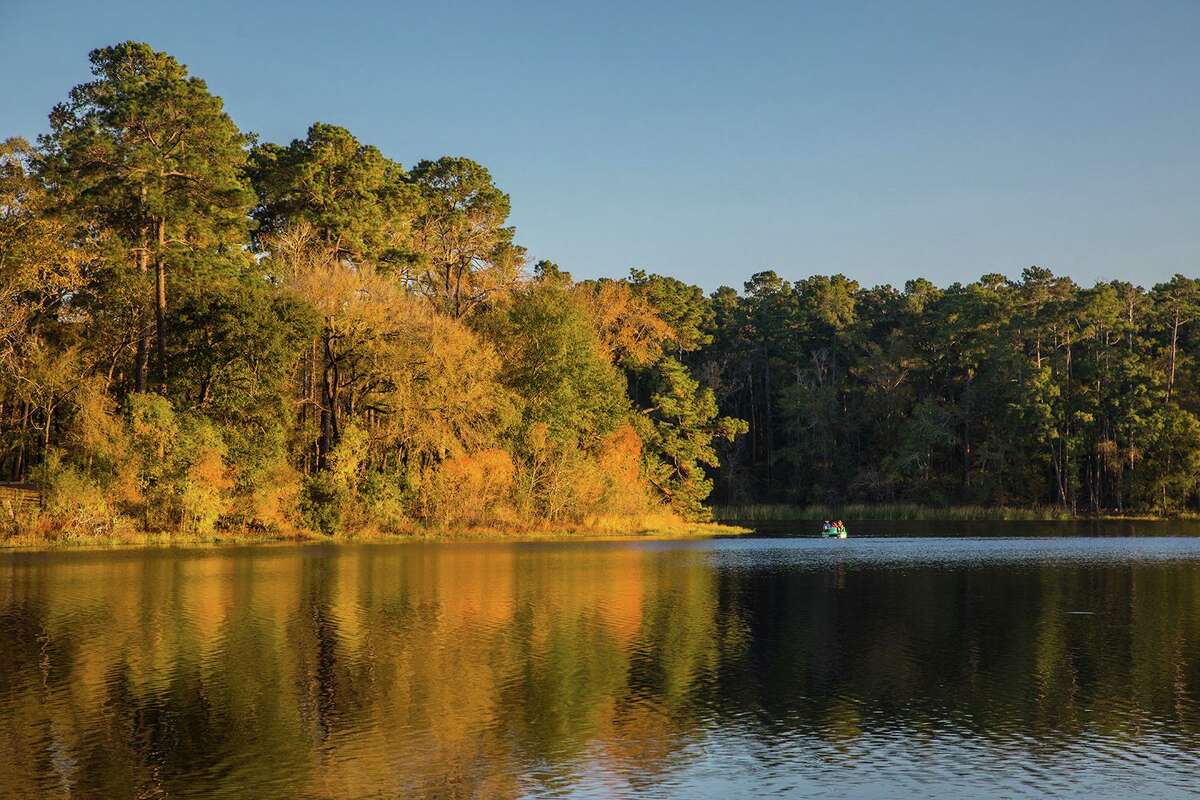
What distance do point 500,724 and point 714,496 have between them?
103m

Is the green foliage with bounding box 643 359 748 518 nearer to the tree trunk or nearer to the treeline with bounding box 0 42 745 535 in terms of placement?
the treeline with bounding box 0 42 745 535

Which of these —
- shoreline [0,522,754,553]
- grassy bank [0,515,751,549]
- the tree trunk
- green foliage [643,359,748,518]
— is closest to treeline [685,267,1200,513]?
green foliage [643,359,748,518]

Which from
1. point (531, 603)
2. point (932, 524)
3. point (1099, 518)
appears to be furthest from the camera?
point (1099, 518)

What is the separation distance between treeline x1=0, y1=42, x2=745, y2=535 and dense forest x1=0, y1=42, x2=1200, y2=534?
0.16 meters

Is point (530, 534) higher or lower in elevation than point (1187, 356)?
lower

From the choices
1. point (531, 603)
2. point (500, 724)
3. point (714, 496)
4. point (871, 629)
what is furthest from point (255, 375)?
point (714, 496)

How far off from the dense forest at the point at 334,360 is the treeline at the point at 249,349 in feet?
0.54

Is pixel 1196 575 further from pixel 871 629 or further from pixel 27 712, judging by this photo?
pixel 27 712

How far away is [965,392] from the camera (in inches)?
4437

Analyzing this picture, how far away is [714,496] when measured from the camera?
119 meters

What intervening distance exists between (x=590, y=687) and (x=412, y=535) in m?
45.3

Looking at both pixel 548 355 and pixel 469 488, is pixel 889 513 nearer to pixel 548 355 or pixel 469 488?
pixel 548 355

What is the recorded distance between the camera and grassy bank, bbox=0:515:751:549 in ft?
176

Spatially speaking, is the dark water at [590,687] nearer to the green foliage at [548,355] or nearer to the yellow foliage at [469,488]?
the yellow foliage at [469,488]
